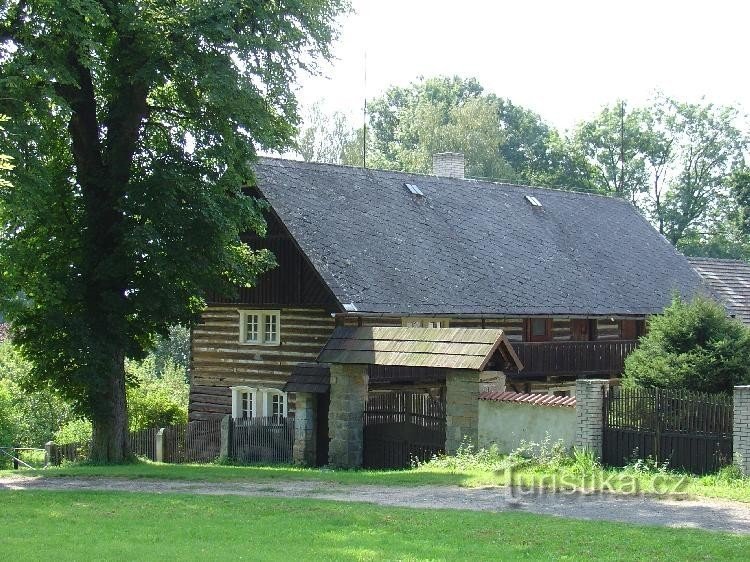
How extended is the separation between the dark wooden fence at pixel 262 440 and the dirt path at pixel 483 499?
649 cm

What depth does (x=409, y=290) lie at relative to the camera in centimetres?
2952

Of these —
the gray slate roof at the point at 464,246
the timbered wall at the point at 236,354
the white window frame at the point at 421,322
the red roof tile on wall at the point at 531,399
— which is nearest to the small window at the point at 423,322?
the white window frame at the point at 421,322

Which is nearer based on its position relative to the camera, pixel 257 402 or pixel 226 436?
pixel 226 436

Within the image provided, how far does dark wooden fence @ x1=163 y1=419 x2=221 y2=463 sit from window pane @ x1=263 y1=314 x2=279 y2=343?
2.83m

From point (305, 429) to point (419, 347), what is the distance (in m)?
4.54

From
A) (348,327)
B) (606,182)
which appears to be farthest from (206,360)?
(606,182)

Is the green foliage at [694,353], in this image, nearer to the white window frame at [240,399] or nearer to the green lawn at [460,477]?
the green lawn at [460,477]

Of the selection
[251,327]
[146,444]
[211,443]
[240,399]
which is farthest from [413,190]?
[146,444]

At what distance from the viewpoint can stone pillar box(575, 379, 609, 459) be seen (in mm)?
21422

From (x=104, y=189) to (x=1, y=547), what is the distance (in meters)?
13.3

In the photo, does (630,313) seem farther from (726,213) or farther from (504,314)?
(726,213)

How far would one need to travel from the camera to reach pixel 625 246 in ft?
136

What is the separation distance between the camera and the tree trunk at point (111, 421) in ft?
82.6

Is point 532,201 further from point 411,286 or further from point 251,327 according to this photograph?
point 251,327
